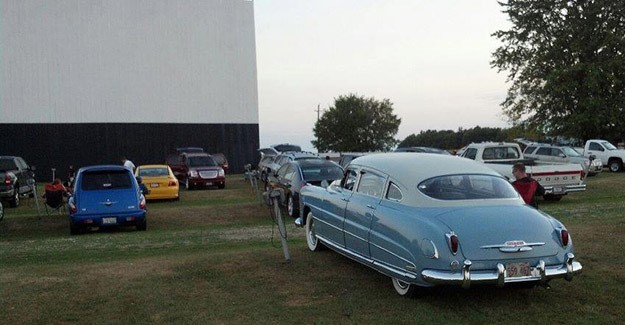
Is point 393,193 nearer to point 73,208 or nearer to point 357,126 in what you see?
point 73,208

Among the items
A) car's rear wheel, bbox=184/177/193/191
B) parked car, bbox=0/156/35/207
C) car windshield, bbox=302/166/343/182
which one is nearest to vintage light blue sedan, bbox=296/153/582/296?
car windshield, bbox=302/166/343/182

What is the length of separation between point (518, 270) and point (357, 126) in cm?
8169

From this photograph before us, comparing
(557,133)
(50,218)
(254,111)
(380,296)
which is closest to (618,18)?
(557,133)

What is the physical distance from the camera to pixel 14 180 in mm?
22531

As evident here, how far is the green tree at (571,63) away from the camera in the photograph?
→ 4081 centimetres

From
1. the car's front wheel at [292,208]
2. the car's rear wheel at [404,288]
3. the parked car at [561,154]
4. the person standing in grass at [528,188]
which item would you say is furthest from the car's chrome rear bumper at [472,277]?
the parked car at [561,154]

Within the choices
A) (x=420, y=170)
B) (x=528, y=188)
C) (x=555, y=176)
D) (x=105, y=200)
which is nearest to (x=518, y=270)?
(x=420, y=170)

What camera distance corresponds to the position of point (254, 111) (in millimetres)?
48469

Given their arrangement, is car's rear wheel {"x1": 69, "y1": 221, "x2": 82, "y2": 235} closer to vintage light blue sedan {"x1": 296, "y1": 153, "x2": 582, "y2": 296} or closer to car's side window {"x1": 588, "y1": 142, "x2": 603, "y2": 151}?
vintage light blue sedan {"x1": 296, "y1": 153, "x2": 582, "y2": 296}

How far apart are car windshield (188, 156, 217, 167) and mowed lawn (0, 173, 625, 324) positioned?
17822 millimetres

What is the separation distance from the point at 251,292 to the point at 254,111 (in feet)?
135

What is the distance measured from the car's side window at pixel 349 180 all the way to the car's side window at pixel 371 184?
22 cm

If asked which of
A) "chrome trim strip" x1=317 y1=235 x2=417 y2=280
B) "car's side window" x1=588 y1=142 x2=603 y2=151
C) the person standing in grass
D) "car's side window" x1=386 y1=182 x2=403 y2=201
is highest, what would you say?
"car's side window" x1=386 y1=182 x2=403 y2=201

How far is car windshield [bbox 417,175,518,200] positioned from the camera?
24.6 ft
